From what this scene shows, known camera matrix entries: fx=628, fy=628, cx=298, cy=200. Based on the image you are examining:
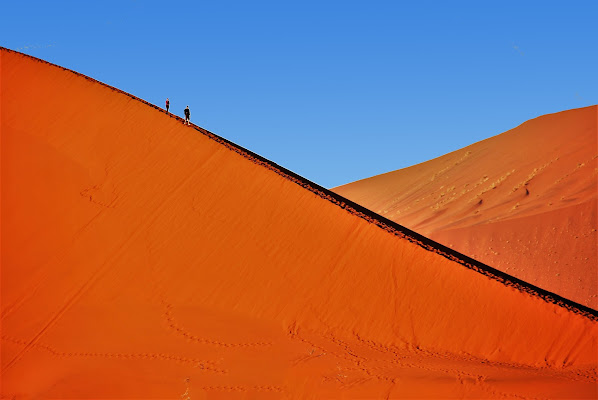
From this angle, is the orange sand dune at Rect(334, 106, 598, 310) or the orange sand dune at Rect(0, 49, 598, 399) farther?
the orange sand dune at Rect(334, 106, 598, 310)

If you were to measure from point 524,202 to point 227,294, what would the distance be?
22927mm

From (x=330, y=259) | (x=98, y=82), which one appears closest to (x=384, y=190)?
(x=98, y=82)

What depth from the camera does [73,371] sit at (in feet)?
31.3

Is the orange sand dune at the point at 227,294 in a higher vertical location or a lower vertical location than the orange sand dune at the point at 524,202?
lower

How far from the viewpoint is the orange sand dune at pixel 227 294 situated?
9422 mm

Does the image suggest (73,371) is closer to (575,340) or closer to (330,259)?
(330,259)

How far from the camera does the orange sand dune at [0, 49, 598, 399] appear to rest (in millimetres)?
9422

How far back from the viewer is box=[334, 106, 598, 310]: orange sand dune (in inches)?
977

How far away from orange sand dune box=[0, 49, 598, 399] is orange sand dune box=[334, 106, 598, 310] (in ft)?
41.2

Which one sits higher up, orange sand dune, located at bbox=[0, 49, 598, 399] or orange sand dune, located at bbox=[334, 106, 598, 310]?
orange sand dune, located at bbox=[334, 106, 598, 310]

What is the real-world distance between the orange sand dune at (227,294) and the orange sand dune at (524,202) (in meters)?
12.6

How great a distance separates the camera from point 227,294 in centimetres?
1159

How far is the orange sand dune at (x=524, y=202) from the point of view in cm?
2483

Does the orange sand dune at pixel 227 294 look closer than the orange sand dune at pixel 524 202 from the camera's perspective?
Yes
